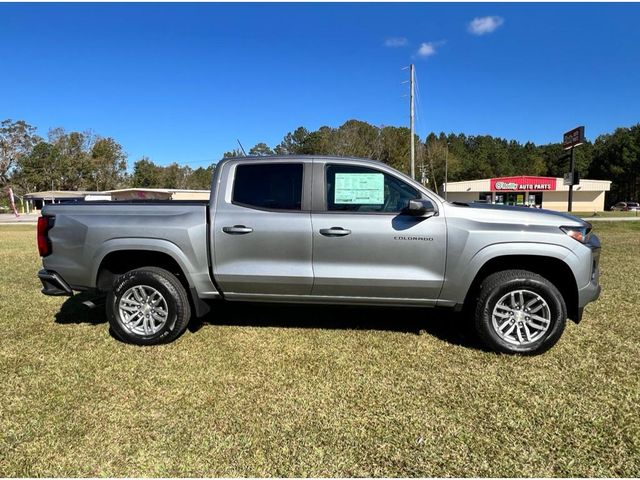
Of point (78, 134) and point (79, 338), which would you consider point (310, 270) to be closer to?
point (79, 338)

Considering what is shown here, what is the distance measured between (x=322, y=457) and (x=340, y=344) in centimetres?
186

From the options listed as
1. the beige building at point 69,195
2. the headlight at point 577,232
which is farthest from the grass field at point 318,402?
the beige building at point 69,195

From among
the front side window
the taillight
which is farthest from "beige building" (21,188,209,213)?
the front side window

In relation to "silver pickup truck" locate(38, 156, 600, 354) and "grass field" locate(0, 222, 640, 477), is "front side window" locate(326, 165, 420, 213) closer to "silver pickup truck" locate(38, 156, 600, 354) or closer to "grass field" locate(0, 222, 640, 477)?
"silver pickup truck" locate(38, 156, 600, 354)

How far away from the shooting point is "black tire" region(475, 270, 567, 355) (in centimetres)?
414

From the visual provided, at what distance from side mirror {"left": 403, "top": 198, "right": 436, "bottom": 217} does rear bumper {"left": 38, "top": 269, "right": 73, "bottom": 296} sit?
3547mm

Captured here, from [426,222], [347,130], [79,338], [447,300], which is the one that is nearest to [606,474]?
[447,300]

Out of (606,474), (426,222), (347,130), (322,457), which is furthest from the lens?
(347,130)

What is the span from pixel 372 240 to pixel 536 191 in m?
63.0

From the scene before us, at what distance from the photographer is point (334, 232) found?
14.0 ft

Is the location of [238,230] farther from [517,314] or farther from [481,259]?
[517,314]

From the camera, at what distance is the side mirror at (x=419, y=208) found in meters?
4.04

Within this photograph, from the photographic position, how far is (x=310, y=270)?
4387 mm

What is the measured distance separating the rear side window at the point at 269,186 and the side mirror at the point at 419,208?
3.49 ft
